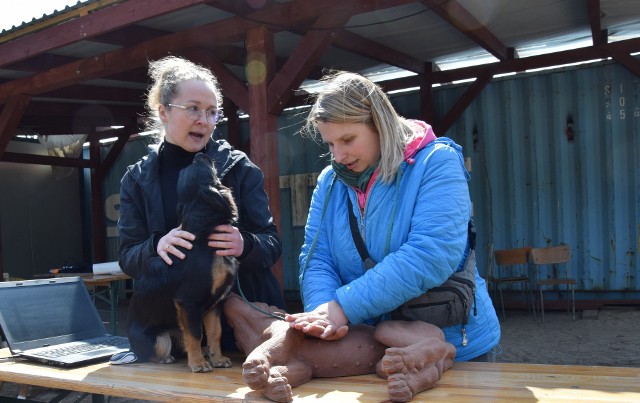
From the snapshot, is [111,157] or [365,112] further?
[111,157]

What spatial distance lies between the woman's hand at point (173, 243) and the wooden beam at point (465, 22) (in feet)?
15.1

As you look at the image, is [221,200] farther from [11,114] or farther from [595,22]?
[11,114]

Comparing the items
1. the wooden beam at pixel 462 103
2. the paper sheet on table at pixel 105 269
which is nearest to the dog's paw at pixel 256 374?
the paper sheet on table at pixel 105 269

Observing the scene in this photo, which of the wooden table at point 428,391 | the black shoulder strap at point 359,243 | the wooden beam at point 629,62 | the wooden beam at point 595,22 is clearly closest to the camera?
the wooden table at point 428,391

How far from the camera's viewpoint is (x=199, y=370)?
2.18 m

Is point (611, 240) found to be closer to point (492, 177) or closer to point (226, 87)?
point (492, 177)

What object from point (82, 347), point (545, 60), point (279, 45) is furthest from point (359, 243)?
point (545, 60)

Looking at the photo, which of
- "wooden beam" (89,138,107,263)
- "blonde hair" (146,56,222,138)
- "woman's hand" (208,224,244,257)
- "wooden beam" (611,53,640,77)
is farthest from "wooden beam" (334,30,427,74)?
"wooden beam" (89,138,107,263)

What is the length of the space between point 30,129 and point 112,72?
6019mm

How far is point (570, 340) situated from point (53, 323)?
585 centimetres

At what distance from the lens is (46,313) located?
10.2 ft

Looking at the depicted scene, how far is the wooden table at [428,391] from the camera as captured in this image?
169cm

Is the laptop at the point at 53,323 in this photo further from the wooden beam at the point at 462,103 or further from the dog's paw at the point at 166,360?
the wooden beam at the point at 462,103

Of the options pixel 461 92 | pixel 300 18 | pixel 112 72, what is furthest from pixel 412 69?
pixel 112 72
